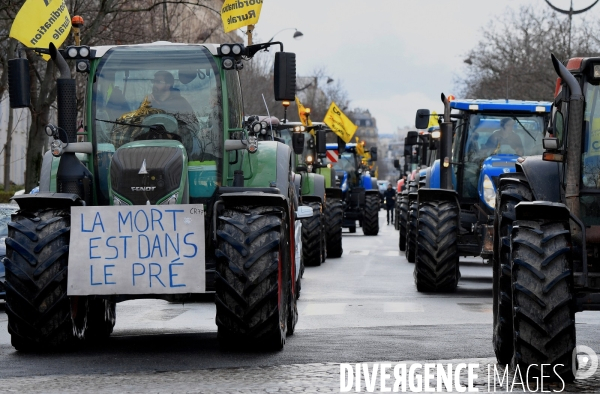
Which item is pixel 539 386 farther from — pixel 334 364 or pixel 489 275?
pixel 489 275

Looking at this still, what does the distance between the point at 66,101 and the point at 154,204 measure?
154 centimetres

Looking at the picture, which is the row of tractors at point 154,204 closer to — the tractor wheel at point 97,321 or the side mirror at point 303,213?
the tractor wheel at point 97,321

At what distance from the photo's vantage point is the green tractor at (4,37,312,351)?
10.6 meters

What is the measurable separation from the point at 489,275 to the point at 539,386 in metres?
15.2

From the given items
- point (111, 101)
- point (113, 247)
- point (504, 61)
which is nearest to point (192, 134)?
point (111, 101)

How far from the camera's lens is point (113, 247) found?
426 inches

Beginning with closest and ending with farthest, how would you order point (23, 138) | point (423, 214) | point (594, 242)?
1. point (594, 242)
2. point (423, 214)
3. point (23, 138)

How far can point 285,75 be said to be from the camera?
38.8 ft

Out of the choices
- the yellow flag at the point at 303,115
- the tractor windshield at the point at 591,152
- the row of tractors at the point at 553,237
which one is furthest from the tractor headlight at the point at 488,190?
the yellow flag at the point at 303,115

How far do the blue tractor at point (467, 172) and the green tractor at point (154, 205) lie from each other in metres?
5.52

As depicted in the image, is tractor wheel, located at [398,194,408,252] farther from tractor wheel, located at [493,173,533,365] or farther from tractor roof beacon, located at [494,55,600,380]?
tractor wheel, located at [493,173,533,365]

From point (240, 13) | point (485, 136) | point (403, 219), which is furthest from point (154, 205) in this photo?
point (403, 219)

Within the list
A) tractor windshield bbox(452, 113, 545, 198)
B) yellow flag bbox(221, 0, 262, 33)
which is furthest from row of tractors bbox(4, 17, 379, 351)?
yellow flag bbox(221, 0, 262, 33)

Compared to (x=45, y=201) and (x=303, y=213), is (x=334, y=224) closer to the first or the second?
(x=303, y=213)
